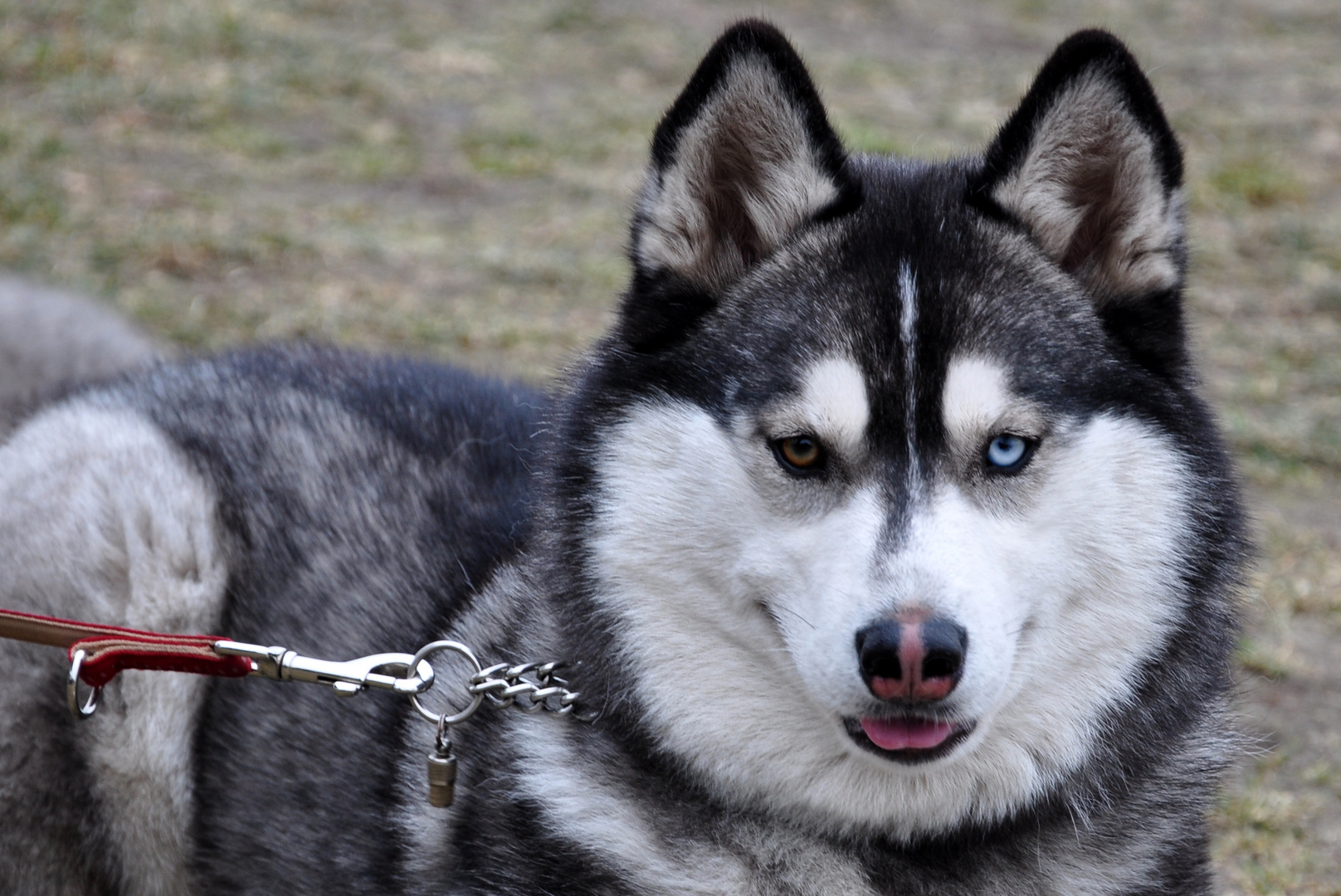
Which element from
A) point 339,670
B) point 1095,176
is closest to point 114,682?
point 339,670

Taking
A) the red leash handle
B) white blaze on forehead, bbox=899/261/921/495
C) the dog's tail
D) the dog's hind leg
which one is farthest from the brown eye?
the dog's tail

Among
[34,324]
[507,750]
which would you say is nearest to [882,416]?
[507,750]

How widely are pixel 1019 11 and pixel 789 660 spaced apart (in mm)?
9866

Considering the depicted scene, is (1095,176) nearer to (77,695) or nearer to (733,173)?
(733,173)

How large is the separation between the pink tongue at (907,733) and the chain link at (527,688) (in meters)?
0.69

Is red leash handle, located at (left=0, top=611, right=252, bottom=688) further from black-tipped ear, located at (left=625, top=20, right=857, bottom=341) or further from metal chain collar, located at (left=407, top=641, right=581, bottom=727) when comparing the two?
black-tipped ear, located at (left=625, top=20, right=857, bottom=341)

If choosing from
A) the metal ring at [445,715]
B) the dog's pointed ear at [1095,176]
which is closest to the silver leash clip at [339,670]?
the metal ring at [445,715]

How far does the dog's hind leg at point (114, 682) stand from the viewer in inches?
142

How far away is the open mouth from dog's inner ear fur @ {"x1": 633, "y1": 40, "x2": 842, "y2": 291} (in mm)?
968

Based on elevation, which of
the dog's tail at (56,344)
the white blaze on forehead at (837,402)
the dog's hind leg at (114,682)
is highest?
the white blaze on forehead at (837,402)

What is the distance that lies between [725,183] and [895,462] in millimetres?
767

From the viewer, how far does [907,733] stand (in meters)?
2.68

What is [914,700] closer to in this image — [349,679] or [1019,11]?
[349,679]

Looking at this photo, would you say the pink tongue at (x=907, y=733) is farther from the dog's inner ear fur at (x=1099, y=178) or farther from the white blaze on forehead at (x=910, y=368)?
the dog's inner ear fur at (x=1099, y=178)
